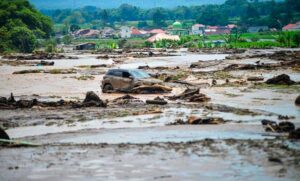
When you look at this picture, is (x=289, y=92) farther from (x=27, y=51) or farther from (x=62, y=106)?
(x=27, y=51)

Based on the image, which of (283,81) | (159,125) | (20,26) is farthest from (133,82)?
(20,26)

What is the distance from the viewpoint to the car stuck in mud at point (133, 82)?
3272 centimetres

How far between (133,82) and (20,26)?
96.8 m

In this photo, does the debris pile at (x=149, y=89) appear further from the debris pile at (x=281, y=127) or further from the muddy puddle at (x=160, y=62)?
the muddy puddle at (x=160, y=62)

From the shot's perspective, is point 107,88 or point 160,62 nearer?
point 107,88

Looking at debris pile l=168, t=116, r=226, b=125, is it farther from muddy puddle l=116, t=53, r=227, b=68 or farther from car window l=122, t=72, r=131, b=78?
muddy puddle l=116, t=53, r=227, b=68

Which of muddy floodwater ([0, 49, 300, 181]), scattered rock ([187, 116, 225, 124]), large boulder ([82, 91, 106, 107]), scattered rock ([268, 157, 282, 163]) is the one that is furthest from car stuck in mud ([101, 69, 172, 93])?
scattered rock ([268, 157, 282, 163])

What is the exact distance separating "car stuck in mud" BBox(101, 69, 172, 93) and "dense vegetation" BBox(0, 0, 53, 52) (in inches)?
3465

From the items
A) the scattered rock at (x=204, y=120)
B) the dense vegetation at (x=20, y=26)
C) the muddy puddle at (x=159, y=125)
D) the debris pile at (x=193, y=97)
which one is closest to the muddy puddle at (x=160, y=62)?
the debris pile at (x=193, y=97)

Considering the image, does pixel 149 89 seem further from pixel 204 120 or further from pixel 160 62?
pixel 160 62

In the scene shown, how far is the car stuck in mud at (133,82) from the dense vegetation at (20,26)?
88.0 meters

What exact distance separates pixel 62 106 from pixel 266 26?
180949 mm

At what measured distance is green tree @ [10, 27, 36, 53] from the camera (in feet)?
388

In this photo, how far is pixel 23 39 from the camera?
395 feet
